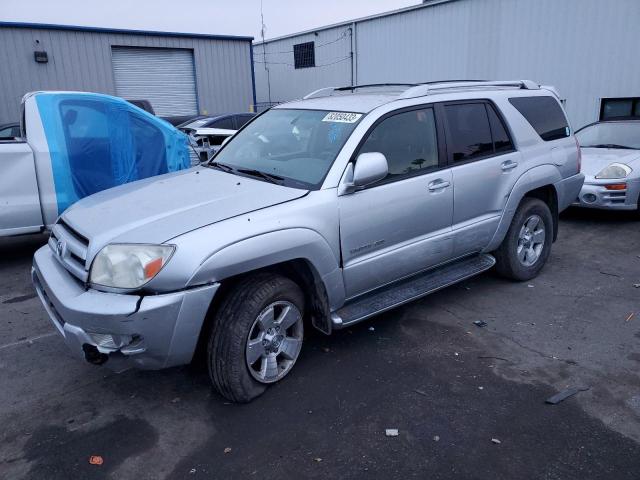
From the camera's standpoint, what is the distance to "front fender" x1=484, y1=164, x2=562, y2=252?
4613mm

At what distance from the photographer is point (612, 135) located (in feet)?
26.5

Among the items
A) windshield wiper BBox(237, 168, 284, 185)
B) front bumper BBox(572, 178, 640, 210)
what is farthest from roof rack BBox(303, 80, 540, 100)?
front bumper BBox(572, 178, 640, 210)

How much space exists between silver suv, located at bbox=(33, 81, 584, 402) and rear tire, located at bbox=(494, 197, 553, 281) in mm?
22

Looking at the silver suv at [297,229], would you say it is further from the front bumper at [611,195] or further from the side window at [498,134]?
the front bumper at [611,195]

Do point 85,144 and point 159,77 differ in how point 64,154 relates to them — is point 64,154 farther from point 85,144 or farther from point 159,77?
point 159,77

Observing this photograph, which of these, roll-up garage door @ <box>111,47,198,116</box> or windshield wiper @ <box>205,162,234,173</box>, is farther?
roll-up garage door @ <box>111,47,198,116</box>

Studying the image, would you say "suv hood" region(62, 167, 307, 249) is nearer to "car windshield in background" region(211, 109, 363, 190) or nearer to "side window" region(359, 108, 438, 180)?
"car windshield in background" region(211, 109, 363, 190)

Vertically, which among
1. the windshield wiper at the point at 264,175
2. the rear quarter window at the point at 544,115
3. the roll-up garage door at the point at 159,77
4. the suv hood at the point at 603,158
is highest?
the roll-up garage door at the point at 159,77

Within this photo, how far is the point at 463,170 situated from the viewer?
419 cm

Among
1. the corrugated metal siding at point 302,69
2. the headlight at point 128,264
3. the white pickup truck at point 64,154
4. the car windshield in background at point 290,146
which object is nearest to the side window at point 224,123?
the white pickup truck at point 64,154

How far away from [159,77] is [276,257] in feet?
57.7

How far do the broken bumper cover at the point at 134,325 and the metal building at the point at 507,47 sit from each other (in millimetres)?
12336

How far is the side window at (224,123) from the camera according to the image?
39.3 ft

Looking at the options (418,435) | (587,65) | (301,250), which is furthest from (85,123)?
(587,65)
